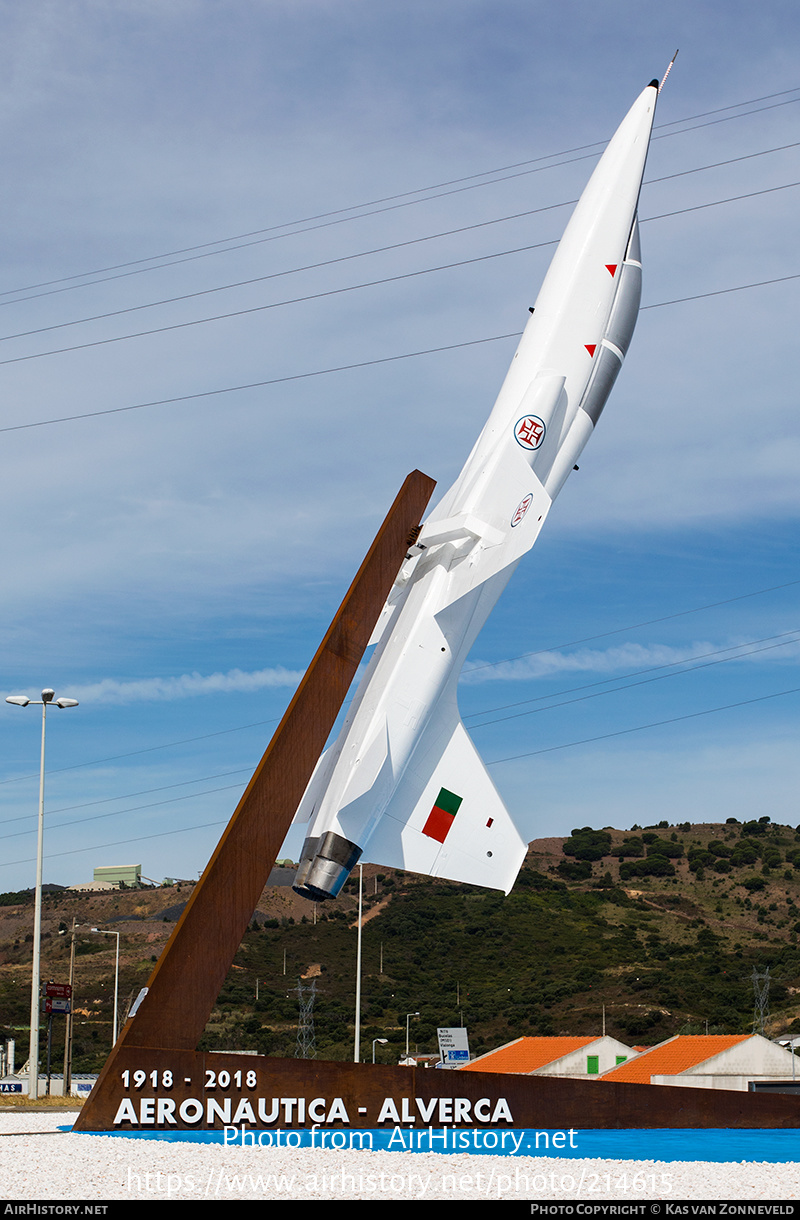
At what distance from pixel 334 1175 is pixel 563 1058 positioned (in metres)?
28.8

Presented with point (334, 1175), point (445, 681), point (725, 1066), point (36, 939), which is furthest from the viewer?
point (725, 1066)

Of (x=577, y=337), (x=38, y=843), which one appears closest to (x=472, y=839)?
(x=577, y=337)

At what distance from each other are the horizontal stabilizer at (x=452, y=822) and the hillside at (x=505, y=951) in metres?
36.9

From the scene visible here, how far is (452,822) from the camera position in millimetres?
17156

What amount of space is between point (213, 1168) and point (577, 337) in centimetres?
1352

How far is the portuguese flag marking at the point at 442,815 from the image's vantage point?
55.9ft

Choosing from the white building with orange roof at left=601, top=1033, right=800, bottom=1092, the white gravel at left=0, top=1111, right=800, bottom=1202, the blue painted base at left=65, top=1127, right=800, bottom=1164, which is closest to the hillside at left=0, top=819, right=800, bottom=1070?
the white building with orange roof at left=601, top=1033, right=800, bottom=1092

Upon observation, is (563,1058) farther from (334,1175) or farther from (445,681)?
(334,1175)

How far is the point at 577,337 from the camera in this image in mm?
19266

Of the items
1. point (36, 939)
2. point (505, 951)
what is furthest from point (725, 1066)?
point (505, 951)

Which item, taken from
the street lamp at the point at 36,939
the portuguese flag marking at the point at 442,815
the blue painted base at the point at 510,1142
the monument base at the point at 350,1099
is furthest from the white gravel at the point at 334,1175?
the street lamp at the point at 36,939

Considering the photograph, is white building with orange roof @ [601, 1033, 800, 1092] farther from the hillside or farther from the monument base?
the monument base

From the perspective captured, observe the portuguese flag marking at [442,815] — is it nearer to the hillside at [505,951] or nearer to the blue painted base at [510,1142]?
the blue painted base at [510,1142]

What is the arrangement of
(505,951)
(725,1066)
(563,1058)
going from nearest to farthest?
(725,1066) → (563,1058) → (505,951)
